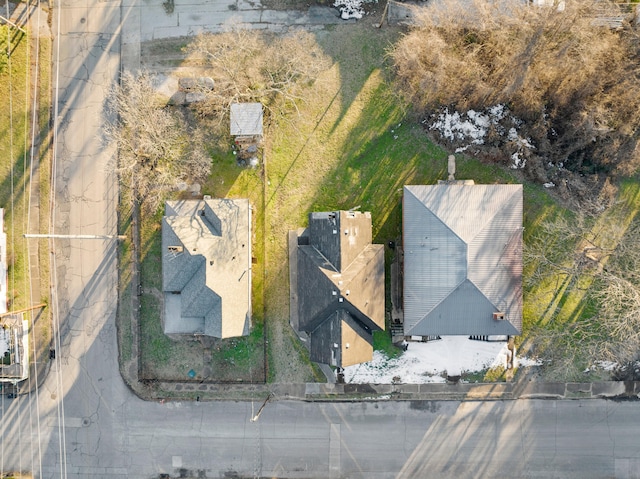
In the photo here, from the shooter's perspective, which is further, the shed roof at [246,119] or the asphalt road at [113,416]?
the asphalt road at [113,416]

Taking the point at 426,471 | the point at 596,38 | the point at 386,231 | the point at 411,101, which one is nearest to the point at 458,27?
the point at 411,101

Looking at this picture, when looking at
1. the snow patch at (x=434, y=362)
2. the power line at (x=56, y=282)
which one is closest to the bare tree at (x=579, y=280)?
the snow patch at (x=434, y=362)

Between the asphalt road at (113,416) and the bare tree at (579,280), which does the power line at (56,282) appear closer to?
the asphalt road at (113,416)

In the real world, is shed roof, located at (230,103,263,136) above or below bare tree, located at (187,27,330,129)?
below

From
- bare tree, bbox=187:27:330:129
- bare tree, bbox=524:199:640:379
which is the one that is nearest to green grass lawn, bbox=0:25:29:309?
bare tree, bbox=187:27:330:129

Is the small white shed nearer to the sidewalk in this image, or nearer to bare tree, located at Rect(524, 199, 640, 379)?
the sidewalk

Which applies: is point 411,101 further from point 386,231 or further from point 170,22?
point 170,22

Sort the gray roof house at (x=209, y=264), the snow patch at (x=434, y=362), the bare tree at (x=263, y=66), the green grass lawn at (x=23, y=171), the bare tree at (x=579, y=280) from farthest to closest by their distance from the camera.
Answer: the green grass lawn at (x=23, y=171) → the snow patch at (x=434, y=362) → the bare tree at (x=263, y=66) → the bare tree at (x=579, y=280) → the gray roof house at (x=209, y=264)
